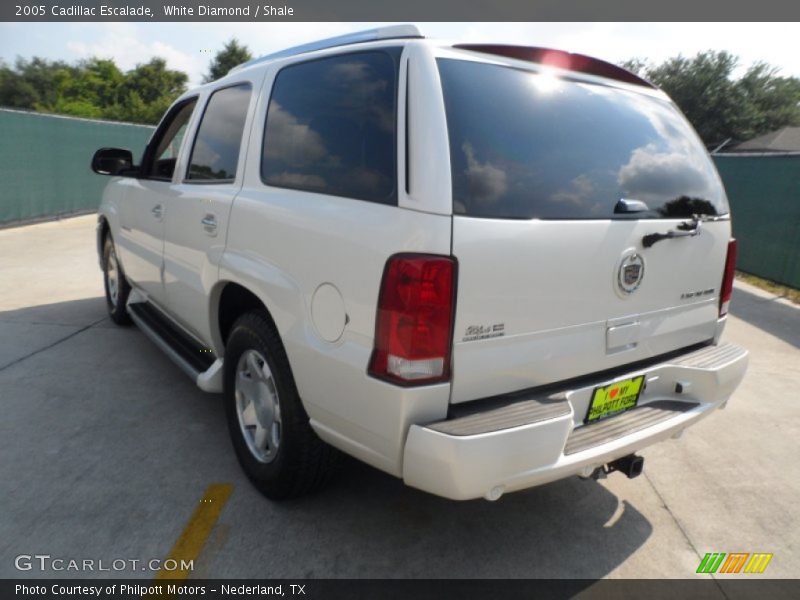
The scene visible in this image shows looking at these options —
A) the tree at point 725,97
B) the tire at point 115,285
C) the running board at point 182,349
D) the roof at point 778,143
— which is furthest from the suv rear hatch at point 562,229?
the tree at point 725,97

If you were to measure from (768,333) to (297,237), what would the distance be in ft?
19.2

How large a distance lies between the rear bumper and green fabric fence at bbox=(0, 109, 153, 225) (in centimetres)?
1170

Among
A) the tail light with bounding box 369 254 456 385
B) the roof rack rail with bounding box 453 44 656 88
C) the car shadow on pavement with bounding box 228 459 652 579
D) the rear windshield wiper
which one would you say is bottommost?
the car shadow on pavement with bounding box 228 459 652 579

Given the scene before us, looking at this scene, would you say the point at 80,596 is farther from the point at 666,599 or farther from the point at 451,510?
the point at 666,599

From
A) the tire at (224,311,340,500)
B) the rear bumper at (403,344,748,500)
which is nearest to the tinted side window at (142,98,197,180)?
the tire at (224,311,340,500)

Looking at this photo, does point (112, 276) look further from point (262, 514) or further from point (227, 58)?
point (227, 58)

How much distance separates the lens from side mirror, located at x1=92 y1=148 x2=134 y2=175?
4.57 metres

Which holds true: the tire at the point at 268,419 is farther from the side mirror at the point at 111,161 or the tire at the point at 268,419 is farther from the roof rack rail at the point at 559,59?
the side mirror at the point at 111,161

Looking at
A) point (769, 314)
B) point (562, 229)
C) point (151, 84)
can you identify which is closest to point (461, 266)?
point (562, 229)

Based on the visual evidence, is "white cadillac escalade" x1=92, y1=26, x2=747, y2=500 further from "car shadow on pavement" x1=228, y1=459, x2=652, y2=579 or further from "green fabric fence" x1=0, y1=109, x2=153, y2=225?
"green fabric fence" x1=0, y1=109, x2=153, y2=225

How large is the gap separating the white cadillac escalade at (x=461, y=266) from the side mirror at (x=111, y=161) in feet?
6.36

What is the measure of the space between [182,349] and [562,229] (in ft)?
8.22

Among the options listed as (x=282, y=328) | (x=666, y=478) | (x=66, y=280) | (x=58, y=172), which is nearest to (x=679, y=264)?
(x=666, y=478)

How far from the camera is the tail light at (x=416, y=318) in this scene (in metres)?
1.97
